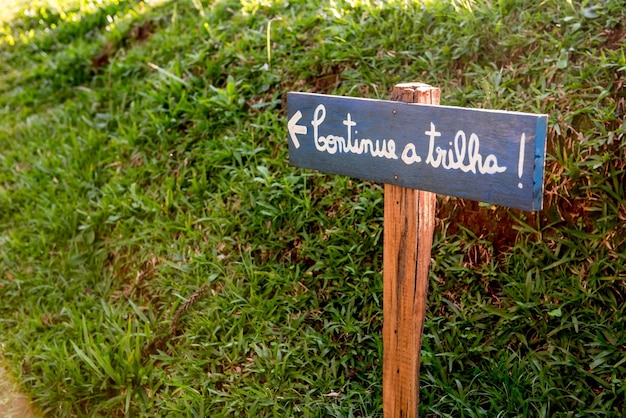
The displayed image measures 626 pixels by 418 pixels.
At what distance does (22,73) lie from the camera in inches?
228

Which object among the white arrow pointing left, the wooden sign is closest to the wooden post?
the wooden sign

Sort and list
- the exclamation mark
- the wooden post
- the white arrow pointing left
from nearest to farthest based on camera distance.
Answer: the exclamation mark → the wooden post → the white arrow pointing left

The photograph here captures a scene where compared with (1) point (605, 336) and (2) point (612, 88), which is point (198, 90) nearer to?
(2) point (612, 88)

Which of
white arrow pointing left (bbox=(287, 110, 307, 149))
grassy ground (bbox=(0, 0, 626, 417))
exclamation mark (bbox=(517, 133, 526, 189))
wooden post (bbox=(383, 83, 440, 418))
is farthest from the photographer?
grassy ground (bbox=(0, 0, 626, 417))

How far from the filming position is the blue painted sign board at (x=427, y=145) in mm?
1750

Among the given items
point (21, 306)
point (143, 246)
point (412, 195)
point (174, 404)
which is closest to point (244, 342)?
point (174, 404)

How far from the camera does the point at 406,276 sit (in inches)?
82.2

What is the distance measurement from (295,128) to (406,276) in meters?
0.64

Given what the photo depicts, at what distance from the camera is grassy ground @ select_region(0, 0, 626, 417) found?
2.55 m

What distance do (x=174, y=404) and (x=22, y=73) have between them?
416 centimetres

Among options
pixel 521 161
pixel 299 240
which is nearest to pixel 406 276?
pixel 521 161

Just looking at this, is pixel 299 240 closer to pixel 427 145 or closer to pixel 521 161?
pixel 427 145

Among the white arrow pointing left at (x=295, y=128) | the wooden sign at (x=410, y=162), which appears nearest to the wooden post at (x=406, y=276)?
the wooden sign at (x=410, y=162)

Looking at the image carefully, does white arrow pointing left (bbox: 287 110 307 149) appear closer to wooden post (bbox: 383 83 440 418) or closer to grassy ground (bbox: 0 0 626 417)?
wooden post (bbox: 383 83 440 418)
